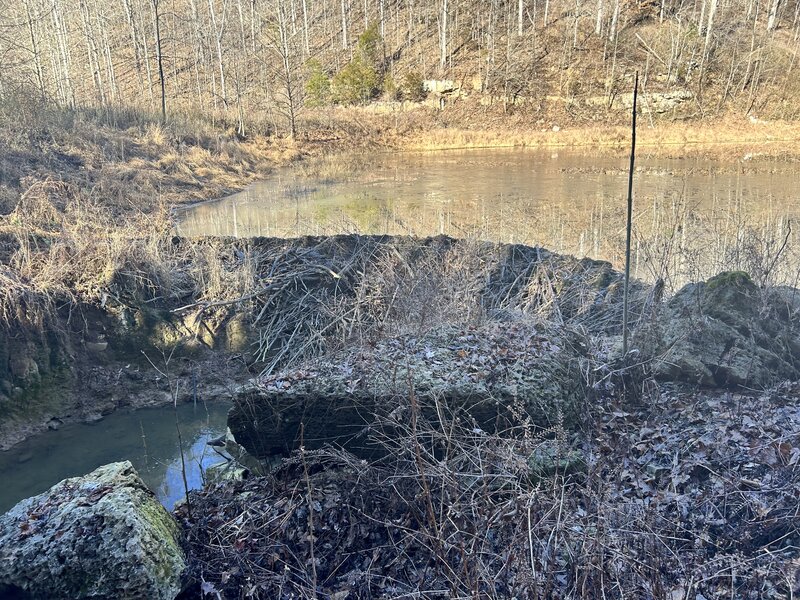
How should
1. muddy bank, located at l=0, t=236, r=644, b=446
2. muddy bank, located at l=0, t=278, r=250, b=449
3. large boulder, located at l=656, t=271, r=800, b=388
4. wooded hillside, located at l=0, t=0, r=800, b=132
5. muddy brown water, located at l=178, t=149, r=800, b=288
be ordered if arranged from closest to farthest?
large boulder, located at l=656, t=271, r=800, b=388, muddy bank, located at l=0, t=236, r=644, b=446, muddy bank, located at l=0, t=278, r=250, b=449, muddy brown water, located at l=178, t=149, r=800, b=288, wooded hillside, located at l=0, t=0, r=800, b=132

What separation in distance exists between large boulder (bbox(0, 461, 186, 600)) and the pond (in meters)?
2.36

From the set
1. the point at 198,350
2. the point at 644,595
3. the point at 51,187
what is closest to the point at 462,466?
the point at 644,595

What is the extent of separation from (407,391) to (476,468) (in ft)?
3.74

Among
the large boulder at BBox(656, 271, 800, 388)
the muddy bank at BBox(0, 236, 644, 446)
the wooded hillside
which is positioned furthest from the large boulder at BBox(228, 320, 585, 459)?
the wooded hillside

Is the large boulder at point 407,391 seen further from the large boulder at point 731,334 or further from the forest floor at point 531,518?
Answer: the large boulder at point 731,334

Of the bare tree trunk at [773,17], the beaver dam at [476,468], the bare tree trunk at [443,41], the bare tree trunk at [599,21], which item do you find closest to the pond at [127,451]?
the beaver dam at [476,468]

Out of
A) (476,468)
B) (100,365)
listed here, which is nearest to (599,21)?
(100,365)

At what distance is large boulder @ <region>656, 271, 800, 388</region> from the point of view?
20.7 feet

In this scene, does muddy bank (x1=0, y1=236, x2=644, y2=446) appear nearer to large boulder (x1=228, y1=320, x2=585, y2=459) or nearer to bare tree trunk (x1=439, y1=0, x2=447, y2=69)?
large boulder (x1=228, y1=320, x2=585, y2=459)

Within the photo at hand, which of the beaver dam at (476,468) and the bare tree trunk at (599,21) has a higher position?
the bare tree trunk at (599,21)

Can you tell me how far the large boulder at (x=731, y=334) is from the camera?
631 centimetres

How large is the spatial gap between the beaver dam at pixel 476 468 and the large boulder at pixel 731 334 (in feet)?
0.07

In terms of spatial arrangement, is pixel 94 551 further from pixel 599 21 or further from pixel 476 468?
pixel 599 21

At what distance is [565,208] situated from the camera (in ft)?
55.9
